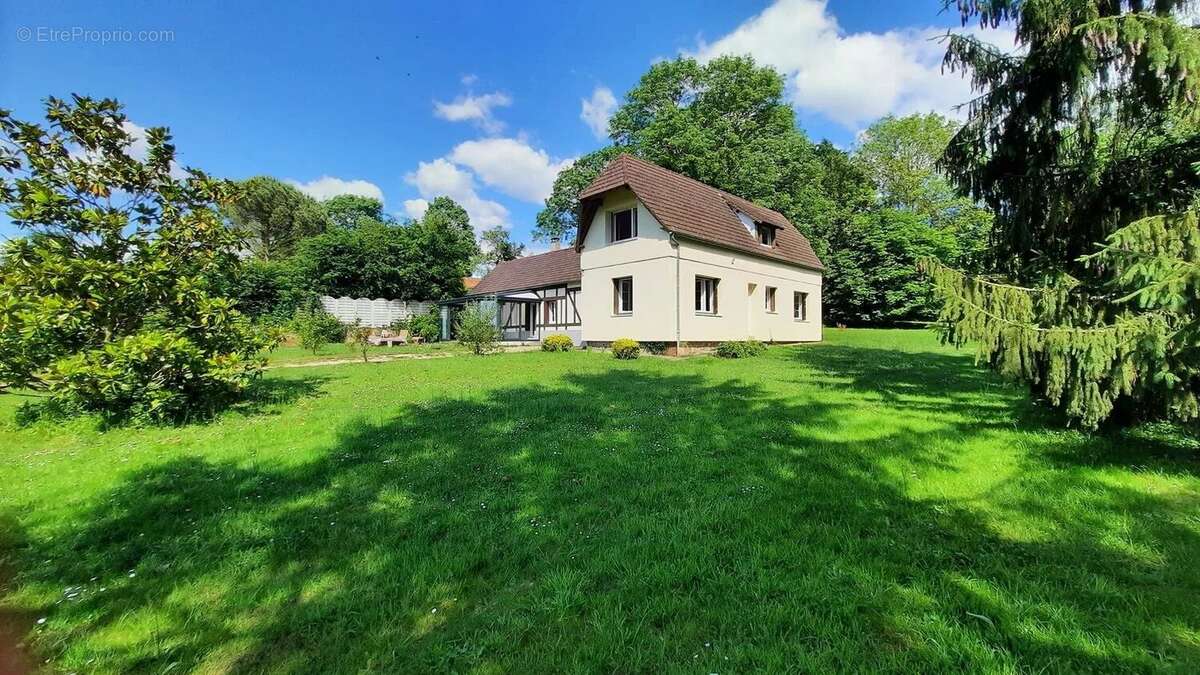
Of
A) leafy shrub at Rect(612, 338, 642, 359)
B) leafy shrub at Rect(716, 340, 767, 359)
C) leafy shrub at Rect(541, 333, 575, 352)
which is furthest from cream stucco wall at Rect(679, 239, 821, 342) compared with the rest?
leafy shrub at Rect(541, 333, 575, 352)

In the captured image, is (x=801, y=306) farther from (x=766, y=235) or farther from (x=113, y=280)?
(x=113, y=280)

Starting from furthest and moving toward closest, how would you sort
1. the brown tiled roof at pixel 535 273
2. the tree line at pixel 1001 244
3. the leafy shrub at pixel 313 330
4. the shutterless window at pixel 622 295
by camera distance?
the brown tiled roof at pixel 535 273 → the leafy shrub at pixel 313 330 → the shutterless window at pixel 622 295 → the tree line at pixel 1001 244

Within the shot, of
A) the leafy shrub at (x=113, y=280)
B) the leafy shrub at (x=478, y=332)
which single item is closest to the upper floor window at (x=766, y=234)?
the leafy shrub at (x=478, y=332)

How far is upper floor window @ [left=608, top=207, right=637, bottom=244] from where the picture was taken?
58.8ft

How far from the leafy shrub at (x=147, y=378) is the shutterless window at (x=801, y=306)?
22.0 m

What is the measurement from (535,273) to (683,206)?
1081 cm

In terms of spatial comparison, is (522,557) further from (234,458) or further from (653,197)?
(653,197)

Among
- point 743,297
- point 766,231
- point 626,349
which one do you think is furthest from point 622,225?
point 766,231

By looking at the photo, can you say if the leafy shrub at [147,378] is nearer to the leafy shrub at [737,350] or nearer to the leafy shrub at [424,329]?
the leafy shrub at [737,350]

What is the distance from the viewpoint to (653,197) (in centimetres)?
1711

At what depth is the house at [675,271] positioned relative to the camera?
16.9 metres

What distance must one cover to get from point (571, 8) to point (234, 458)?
43.9ft

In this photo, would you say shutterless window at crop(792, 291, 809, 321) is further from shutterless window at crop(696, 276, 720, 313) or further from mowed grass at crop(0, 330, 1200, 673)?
mowed grass at crop(0, 330, 1200, 673)

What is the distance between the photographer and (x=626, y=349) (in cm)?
1623
